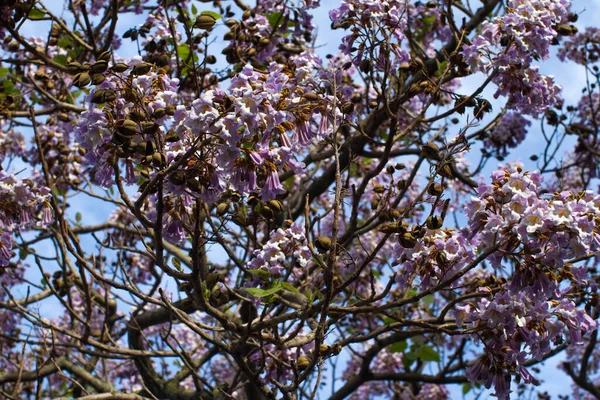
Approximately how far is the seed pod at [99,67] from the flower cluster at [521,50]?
1.78 meters

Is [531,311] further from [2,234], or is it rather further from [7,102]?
[7,102]

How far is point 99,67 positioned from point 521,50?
2.01 m

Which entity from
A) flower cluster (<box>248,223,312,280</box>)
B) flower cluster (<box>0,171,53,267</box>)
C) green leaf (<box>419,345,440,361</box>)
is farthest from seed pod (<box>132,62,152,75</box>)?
green leaf (<box>419,345,440,361</box>)

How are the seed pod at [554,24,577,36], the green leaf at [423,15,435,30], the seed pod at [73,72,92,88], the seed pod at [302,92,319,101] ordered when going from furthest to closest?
the green leaf at [423,15,435,30] → the seed pod at [554,24,577,36] → the seed pod at [302,92,319,101] → the seed pod at [73,72,92,88]

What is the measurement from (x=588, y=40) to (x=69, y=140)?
546 cm

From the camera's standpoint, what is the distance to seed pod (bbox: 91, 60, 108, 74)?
214 centimetres

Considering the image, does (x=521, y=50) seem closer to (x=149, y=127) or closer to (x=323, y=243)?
(x=323, y=243)

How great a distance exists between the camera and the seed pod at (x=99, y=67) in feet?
7.01

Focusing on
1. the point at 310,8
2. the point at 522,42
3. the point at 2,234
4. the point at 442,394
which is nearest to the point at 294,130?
the point at 522,42

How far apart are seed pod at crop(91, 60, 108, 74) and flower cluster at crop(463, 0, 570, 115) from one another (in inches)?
70.2

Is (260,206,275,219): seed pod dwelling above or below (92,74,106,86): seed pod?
below

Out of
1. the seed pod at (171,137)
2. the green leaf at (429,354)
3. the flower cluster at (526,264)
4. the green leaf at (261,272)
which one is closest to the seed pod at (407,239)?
the flower cluster at (526,264)

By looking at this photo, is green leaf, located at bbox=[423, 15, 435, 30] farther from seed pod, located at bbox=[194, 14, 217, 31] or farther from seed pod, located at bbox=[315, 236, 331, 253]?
seed pod, located at bbox=[315, 236, 331, 253]

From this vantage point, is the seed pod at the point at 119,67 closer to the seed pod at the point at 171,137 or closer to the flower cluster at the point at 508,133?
the seed pod at the point at 171,137
